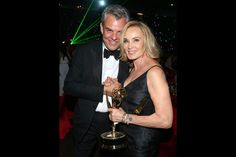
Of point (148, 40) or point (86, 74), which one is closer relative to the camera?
point (148, 40)

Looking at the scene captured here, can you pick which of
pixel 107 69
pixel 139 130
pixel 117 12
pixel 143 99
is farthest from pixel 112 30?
pixel 139 130

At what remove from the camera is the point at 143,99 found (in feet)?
6.98

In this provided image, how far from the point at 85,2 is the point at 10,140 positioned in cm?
893

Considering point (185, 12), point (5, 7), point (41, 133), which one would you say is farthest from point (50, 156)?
point (185, 12)

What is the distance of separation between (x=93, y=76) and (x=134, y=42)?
63 centimetres

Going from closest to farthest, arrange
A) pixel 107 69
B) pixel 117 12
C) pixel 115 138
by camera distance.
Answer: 1. pixel 115 138
2. pixel 117 12
3. pixel 107 69

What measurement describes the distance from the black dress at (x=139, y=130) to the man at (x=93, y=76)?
416 millimetres

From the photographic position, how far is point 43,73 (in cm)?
178

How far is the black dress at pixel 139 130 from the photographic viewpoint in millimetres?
2131

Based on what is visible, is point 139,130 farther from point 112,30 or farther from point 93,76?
point 112,30

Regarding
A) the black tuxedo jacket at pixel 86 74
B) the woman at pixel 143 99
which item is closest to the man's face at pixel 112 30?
the black tuxedo jacket at pixel 86 74

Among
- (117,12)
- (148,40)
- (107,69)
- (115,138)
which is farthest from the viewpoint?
(107,69)

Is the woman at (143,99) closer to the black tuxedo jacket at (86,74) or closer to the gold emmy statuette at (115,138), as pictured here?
the gold emmy statuette at (115,138)

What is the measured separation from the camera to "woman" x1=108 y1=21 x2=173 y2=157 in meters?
2.04
